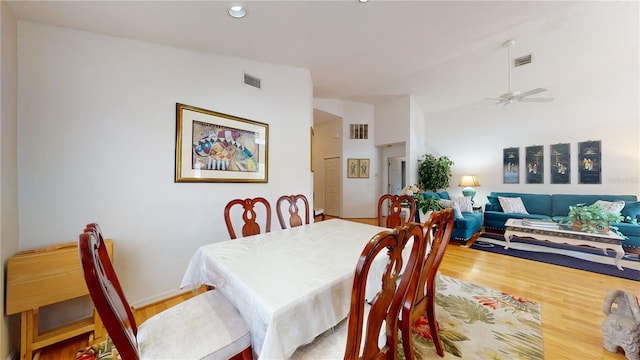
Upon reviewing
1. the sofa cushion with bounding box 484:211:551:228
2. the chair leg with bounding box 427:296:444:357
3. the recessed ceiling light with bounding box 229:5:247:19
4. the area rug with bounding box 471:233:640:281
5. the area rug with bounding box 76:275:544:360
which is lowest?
the area rug with bounding box 76:275:544:360

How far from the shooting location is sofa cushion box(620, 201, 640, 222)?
357 cm

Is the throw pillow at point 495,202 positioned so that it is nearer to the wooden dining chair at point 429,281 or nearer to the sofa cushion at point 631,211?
the sofa cushion at point 631,211

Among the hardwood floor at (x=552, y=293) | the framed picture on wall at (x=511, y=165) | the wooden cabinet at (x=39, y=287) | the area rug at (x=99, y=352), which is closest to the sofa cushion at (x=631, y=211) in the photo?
the framed picture on wall at (x=511, y=165)

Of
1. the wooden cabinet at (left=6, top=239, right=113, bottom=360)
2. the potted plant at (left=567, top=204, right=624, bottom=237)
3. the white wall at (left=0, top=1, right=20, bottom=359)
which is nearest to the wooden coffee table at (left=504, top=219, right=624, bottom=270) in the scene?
the potted plant at (left=567, top=204, right=624, bottom=237)

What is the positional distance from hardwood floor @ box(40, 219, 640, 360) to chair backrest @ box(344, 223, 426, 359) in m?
1.45

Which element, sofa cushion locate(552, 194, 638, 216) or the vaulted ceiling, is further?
sofa cushion locate(552, 194, 638, 216)

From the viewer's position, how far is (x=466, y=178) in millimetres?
5531

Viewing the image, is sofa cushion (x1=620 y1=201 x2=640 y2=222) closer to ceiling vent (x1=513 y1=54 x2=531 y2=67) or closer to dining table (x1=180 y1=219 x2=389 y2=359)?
ceiling vent (x1=513 y1=54 x2=531 y2=67)

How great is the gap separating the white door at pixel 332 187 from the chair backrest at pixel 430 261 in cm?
495

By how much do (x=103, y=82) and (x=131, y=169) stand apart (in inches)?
29.6

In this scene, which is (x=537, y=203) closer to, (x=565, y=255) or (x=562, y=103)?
(x=565, y=255)

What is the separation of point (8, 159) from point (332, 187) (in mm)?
5797

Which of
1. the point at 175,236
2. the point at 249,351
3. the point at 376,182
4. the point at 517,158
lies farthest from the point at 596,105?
the point at 175,236

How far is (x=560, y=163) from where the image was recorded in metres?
4.68
